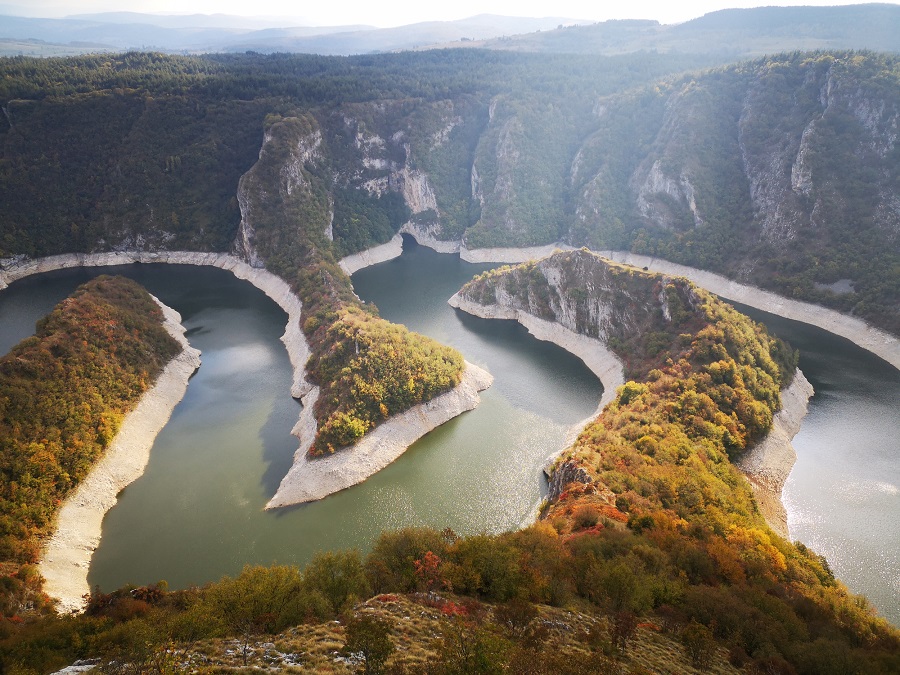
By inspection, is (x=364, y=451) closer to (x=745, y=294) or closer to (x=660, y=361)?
(x=660, y=361)

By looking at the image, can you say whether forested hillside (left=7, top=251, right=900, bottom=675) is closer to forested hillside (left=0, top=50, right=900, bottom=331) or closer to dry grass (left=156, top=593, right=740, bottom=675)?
dry grass (left=156, top=593, right=740, bottom=675)

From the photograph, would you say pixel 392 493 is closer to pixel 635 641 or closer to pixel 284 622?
pixel 284 622

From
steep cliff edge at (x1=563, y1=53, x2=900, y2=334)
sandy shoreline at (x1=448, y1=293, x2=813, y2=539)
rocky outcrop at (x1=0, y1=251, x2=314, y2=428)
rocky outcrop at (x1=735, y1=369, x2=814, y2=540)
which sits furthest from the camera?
steep cliff edge at (x1=563, y1=53, x2=900, y2=334)

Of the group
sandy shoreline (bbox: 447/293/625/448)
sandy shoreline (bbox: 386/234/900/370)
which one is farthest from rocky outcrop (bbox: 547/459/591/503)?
sandy shoreline (bbox: 386/234/900/370)

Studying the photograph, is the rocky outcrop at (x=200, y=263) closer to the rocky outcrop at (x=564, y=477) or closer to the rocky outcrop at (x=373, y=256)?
the rocky outcrop at (x=373, y=256)

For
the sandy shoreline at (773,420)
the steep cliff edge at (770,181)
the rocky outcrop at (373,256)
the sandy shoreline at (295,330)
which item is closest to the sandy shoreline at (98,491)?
the sandy shoreline at (295,330)

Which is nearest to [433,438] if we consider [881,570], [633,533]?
[633,533]

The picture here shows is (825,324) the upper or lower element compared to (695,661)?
lower
